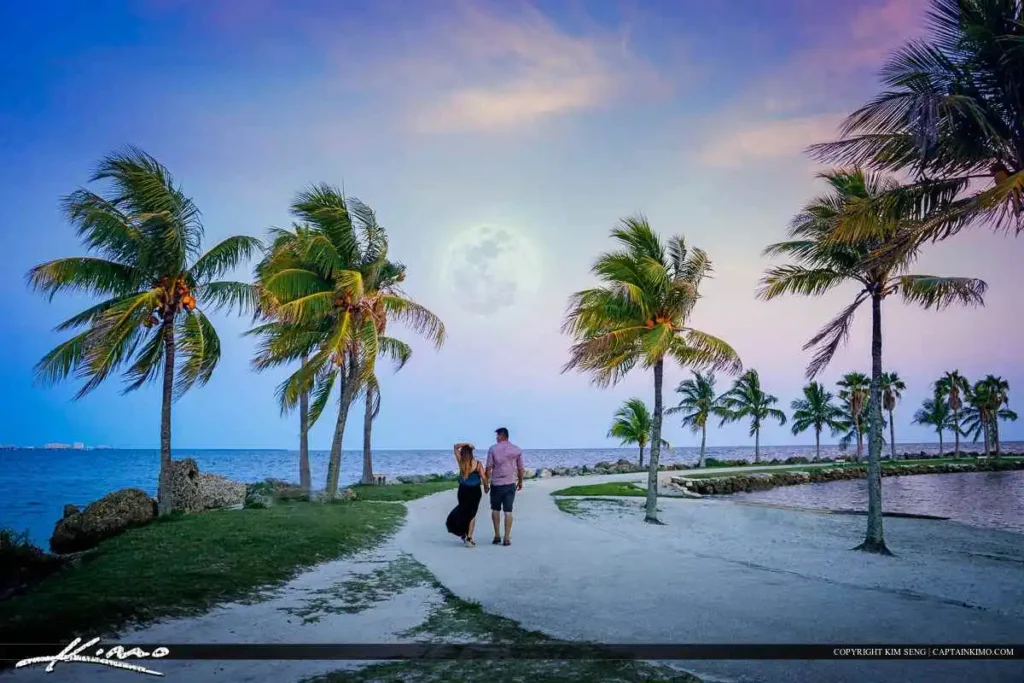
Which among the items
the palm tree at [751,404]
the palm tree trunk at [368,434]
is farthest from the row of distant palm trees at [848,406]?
the palm tree trunk at [368,434]

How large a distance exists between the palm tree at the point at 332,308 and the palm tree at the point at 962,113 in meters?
14.6

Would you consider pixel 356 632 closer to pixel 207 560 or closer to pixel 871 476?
pixel 207 560

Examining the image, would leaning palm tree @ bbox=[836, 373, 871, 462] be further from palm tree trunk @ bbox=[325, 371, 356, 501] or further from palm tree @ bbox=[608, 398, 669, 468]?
palm tree trunk @ bbox=[325, 371, 356, 501]

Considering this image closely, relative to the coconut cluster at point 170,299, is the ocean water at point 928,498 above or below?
below

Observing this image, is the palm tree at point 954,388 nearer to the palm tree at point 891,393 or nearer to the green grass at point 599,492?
the palm tree at point 891,393

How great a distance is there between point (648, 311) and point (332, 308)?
10.3m

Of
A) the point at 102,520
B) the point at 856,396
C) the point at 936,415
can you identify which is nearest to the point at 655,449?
the point at 102,520

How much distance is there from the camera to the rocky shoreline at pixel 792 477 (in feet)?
123

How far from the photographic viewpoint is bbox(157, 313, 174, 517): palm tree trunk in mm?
15266

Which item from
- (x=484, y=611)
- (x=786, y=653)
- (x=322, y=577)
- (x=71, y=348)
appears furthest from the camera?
(x=71, y=348)

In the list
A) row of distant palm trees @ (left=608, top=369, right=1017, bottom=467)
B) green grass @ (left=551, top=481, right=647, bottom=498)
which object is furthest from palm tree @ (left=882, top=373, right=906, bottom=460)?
green grass @ (left=551, top=481, right=647, bottom=498)

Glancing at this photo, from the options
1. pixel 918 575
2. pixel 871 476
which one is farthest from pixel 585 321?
pixel 918 575

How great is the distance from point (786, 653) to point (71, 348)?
16699mm

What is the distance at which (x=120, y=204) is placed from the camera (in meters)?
15.3
